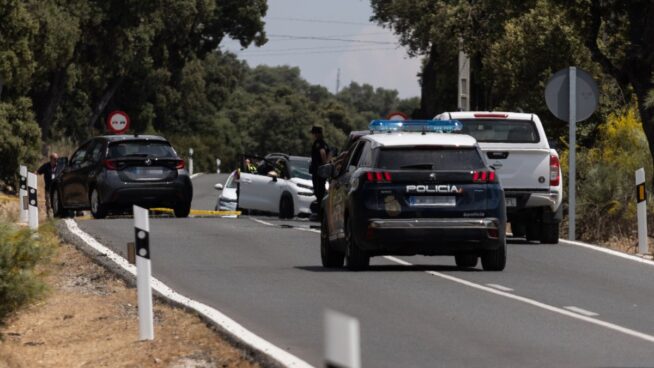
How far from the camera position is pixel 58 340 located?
47.3 ft

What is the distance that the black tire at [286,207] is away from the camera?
33938 mm

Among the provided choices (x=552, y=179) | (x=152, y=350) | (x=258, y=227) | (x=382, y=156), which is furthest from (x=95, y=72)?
(x=152, y=350)

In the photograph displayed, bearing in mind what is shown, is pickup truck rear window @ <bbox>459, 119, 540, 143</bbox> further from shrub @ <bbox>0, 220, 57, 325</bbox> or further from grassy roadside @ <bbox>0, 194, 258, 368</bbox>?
shrub @ <bbox>0, 220, 57, 325</bbox>

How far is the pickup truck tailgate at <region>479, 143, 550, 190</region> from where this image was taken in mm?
23672

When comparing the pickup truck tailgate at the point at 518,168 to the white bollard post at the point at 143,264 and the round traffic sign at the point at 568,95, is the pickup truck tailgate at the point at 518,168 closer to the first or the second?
the round traffic sign at the point at 568,95

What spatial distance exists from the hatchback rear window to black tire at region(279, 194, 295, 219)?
Result: 4.08 meters

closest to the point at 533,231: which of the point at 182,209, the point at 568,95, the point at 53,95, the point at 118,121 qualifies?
the point at 568,95

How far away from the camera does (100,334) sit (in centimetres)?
1422

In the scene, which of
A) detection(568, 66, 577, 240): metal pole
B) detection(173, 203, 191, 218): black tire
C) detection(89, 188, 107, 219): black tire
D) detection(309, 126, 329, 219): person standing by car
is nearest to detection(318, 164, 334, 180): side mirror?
detection(568, 66, 577, 240): metal pole

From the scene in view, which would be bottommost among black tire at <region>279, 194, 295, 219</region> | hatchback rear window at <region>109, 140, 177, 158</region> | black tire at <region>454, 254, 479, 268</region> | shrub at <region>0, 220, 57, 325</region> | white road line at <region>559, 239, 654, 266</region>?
black tire at <region>279, 194, 295, 219</region>

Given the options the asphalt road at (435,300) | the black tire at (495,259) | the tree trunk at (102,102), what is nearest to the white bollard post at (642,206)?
the asphalt road at (435,300)

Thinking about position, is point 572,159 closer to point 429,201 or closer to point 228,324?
point 429,201

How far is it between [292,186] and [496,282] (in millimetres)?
16922

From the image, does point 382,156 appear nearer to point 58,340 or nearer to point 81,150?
point 58,340
